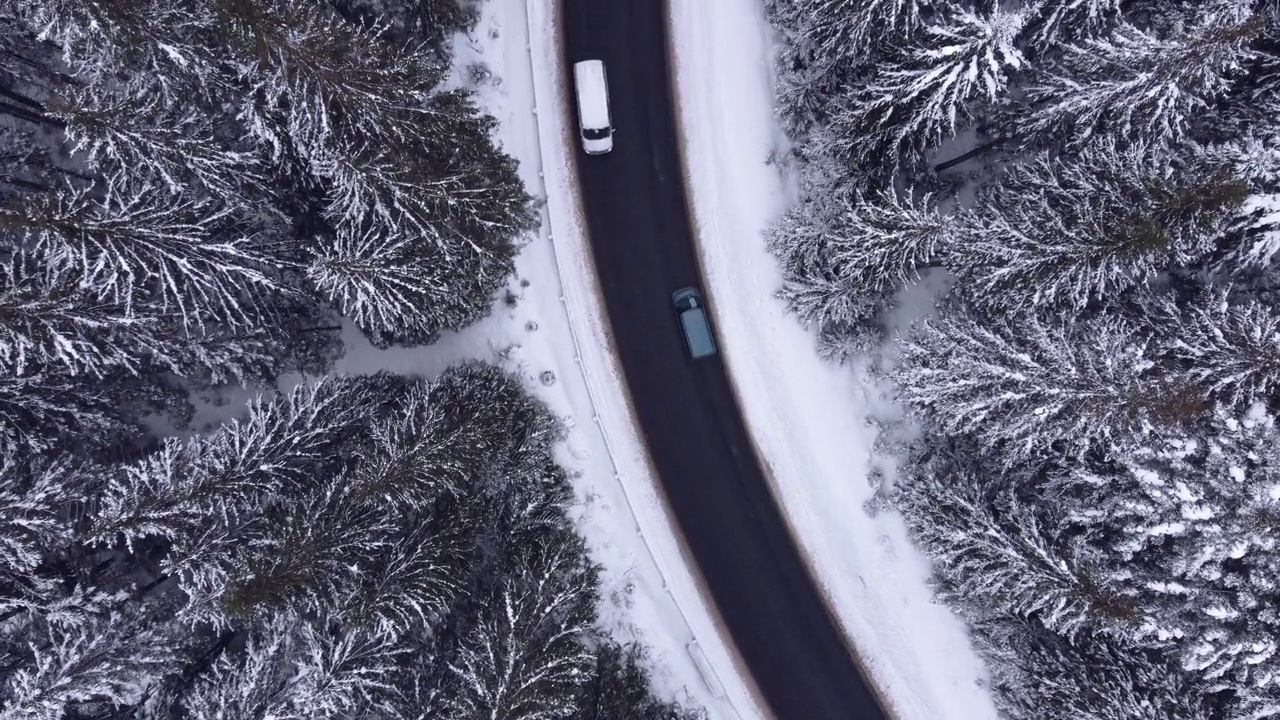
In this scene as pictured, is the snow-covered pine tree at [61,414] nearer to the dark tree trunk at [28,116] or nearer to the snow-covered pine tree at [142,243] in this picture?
the snow-covered pine tree at [142,243]

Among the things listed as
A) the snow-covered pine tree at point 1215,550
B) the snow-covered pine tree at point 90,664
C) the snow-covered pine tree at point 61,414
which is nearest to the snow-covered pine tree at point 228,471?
the snow-covered pine tree at point 61,414

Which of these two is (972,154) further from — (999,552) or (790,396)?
(999,552)

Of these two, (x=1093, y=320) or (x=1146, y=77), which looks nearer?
(x=1146, y=77)

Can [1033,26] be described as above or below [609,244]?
above

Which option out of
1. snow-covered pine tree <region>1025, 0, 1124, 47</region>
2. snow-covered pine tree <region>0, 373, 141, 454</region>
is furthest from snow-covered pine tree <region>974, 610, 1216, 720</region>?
snow-covered pine tree <region>0, 373, 141, 454</region>

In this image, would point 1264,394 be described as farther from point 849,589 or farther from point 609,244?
point 609,244

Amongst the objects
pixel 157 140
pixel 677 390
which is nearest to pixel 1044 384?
pixel 677 390

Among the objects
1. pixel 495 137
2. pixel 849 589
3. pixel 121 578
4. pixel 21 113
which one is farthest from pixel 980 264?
pixel 21 113
